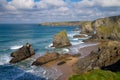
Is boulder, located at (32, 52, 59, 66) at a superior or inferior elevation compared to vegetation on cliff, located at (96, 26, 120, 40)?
inferior

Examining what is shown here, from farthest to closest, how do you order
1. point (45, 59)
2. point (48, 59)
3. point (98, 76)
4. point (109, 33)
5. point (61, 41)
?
point (109, 33)
point (61, 41)
point (48, 59)
point (45, 59)
point (98, 76)

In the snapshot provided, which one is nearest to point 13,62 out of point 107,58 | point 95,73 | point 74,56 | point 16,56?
point 16,56

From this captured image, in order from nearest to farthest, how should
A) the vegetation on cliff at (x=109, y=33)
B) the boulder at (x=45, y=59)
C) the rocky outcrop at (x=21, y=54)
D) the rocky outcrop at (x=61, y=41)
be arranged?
the boulder at (x=45, y=59), the rocky outcrop at (x=21, y=54), the rocky outcrop at (x=61, y=41), the vegetation on cliff at (x=109, y=33)

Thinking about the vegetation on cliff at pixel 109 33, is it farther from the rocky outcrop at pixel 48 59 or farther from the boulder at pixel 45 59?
the boulder at pixel 45 59

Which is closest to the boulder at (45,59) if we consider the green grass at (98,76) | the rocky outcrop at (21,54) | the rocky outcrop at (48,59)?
the rocky outcrop at (48,59)

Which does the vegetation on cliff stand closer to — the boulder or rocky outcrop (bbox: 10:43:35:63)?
the boulder

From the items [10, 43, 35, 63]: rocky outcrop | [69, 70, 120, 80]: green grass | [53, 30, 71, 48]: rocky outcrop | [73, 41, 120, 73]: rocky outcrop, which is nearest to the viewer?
[69, 70, 120, 80]: green grass

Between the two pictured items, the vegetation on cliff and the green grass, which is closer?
the green grass

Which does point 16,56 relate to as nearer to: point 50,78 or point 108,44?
point 50,78

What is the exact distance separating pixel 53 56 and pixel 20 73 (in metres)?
15.5

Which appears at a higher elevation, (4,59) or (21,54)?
(21,54)

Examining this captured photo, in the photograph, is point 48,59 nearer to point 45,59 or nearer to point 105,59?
point 45,59

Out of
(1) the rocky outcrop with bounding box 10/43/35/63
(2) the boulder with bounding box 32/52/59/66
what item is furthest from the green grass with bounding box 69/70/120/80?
(1) the rocky outcrop with bounding box 10/43/35/63

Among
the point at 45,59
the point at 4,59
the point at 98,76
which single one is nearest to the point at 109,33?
the point at 45,59
